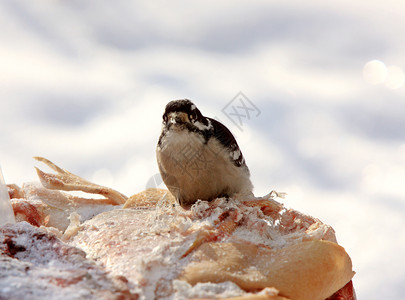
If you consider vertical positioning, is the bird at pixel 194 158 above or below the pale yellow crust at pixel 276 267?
above

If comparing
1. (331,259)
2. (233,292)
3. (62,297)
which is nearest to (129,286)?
(62,297)

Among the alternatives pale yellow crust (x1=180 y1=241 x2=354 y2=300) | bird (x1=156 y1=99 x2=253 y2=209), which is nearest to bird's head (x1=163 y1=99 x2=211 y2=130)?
bird (x1=156 y1=99 x2=253 y2=209)

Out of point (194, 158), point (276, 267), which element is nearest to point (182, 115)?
point (194, 158)

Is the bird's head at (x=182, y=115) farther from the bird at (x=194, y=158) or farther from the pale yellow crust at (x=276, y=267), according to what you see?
the pale yellow crust at (x=276, y=267)

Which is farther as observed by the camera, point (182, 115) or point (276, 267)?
point (182, 115)

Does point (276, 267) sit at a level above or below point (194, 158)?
below

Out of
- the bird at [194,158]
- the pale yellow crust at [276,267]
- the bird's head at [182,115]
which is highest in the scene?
the bird's head at [182,115]

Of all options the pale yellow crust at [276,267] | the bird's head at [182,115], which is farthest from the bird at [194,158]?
the pale yellow crust at [276,267]

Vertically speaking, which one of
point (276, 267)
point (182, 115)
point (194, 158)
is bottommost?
point (276, 267)

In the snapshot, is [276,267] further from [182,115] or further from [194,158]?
[182,115]
